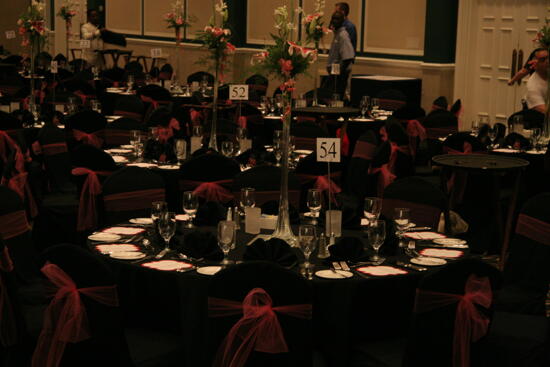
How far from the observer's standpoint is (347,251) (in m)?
4.01

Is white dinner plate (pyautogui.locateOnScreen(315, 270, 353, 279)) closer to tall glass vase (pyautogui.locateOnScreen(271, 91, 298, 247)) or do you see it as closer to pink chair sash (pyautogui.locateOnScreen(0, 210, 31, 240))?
tall glass vase (pyautogui.locateOnScreen(271, 91, 298, 247))

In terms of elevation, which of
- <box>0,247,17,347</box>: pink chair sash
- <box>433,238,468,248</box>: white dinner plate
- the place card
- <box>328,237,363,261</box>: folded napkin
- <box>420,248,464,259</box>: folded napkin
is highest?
<box>328,237,363,261</box>: folded napkin

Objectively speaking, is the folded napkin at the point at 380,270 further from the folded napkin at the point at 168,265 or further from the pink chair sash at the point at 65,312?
the pink chair sash at the point at 65,312

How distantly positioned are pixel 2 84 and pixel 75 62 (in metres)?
3.62

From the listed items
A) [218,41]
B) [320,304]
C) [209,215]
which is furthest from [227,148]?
[320,304]

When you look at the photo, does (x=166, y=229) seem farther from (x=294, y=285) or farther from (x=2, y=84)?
(x=2, y=84)

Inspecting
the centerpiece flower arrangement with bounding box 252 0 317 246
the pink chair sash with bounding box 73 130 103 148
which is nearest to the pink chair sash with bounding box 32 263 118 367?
the centerpiece flower arrangement with bounding box 252 0 317 246

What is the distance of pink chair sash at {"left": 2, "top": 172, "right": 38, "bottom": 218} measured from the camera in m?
5.92

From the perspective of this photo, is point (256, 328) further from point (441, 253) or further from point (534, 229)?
point (534, 229)

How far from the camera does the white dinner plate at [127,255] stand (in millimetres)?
4020

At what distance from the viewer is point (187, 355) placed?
3793 mm

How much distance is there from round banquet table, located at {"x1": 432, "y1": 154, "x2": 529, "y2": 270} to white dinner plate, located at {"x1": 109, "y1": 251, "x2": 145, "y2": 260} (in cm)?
297

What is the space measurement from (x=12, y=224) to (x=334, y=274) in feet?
5.67

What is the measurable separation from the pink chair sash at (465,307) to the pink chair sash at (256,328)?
1.53ft
